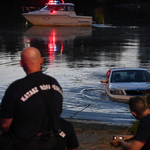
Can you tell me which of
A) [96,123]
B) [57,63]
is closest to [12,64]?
[57,63]

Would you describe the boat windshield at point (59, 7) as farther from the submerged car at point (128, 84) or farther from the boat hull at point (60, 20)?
the submerged car at point (128, 84)

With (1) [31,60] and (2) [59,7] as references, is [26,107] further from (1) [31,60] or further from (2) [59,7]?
(2) [59,7]

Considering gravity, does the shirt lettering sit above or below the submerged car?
above

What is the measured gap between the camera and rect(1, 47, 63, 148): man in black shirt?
377cm

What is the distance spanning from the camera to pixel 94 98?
1245cm

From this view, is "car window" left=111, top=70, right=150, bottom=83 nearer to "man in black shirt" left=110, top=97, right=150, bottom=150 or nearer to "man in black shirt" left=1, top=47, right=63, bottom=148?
"man in black shirt" left=110, top=97, right=150, bottom=150

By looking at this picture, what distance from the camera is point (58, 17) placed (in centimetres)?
5262

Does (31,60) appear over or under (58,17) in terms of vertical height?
under

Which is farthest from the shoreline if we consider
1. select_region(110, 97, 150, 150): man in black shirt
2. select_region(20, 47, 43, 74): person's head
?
select_region(20, 47, 43, 74): person's head

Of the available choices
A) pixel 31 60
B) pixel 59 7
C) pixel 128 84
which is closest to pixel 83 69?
pixel 128 84

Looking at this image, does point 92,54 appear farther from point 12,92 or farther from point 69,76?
point 12,92

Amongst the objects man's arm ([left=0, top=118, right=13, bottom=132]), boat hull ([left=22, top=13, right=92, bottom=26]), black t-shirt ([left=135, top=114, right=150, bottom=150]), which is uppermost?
boat hull ([left=22, top=13, right=92, bottom=26])

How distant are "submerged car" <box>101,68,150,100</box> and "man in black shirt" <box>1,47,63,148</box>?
23.8 feet

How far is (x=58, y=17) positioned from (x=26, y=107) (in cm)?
4960
